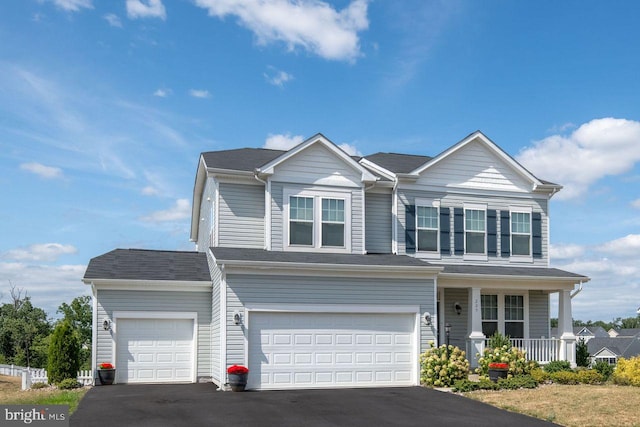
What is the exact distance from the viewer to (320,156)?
2248 centimetres

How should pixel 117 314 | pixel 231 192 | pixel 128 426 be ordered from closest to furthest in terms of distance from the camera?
pixel 128 426
pixel 117 314
pixel 231 192

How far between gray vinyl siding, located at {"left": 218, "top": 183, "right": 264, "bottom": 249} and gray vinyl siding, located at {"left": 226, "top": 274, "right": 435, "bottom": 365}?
9.62 feet

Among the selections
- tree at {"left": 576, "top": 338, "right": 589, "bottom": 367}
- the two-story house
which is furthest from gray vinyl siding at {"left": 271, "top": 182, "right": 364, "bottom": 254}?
tree at {"left": 576, "top": 338, "right": 589, "bottom": 367}

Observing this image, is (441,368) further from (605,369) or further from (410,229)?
(605,369)

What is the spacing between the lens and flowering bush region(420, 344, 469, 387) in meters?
20.2

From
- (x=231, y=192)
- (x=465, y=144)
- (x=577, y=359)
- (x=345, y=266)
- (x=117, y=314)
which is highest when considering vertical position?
(x=465, y=144)

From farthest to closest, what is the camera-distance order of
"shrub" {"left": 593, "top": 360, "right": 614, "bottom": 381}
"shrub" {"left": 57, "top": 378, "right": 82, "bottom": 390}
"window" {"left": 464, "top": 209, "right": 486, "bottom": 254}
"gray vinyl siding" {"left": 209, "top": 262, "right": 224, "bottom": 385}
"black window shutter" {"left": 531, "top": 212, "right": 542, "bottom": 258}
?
"black window shutter" {"left": 531, "top": 212, "right": 542, "bottom": 258} < "window" {"left": 464, "top": 209, "right": 486, "bottom": 254} < "shrub" {"left": 593, "top": 360, "right": 614, "bottom": 381} < "shrub" {"left": 57, "top": 378, "right": 82, "bottom": 390} < "gray vinyl siding" {"left": 209, "top": 262, "right": 224, "bottom": 385}

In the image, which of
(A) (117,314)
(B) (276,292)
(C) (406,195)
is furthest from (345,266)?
(A) (117,314)

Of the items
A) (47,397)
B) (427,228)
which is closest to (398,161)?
(427,228)

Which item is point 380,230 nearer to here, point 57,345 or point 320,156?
point 320,156

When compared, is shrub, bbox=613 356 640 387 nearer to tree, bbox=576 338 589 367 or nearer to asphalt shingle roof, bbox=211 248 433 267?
tree, bbox=576 338 589 367

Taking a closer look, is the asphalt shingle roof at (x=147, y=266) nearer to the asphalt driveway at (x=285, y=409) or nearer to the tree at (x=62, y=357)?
the tree at (x=62, y=357)

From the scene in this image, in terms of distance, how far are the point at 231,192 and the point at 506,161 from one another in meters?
→ 9.59

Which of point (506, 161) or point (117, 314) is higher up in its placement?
point (506, 161)
